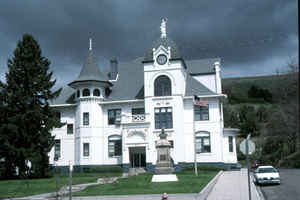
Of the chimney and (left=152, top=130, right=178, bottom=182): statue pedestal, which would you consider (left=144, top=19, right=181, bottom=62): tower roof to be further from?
(left=152, top=130, right=178, bottom=182): statue pedestal

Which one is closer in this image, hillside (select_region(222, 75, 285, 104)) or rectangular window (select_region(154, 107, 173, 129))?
rectangular window (select_region(154, 107, 173, 129))

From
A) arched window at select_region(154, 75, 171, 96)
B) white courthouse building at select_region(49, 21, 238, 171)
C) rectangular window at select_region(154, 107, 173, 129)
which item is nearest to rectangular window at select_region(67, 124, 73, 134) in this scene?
white courthouse building at select_region(49, 21, 238, 171)

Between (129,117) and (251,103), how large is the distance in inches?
1942

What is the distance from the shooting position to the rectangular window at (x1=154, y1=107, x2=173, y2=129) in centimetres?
3944

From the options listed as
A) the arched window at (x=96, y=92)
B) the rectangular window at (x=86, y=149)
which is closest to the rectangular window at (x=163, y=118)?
the arched window at (x=96, y=92)

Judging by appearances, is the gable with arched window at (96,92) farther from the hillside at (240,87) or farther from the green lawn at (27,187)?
the hillside at (240,87)

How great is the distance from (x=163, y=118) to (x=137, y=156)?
18.2 feet

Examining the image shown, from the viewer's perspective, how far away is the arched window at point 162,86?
131ft

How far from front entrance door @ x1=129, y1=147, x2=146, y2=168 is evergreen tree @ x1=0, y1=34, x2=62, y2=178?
9.61m

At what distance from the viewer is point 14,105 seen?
3506cm

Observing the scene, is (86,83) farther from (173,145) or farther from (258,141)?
(258,141)

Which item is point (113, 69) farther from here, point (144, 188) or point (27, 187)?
point (144, 188)

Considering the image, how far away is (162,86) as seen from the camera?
40.1m

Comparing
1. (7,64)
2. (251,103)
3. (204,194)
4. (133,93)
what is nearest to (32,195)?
(204,194)
